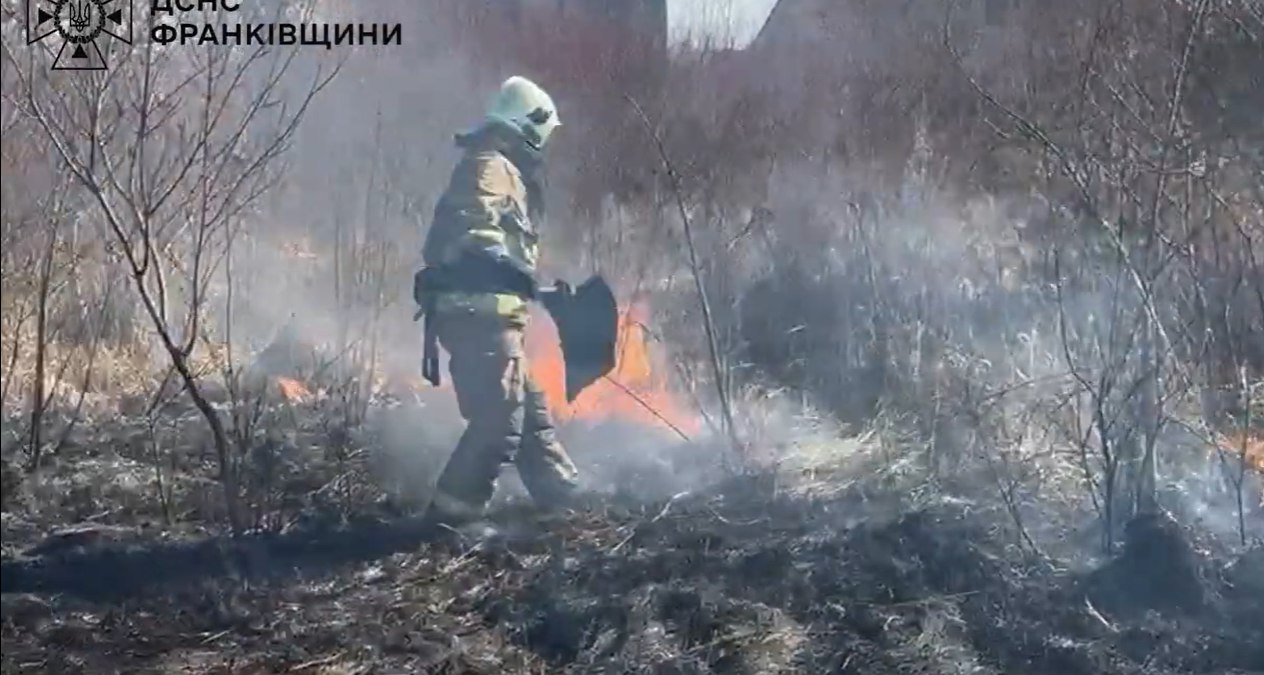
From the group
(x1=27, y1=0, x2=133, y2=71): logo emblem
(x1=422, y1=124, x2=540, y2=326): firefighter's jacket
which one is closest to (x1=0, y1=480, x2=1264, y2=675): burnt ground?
(x1=422, y1=124, x2=540, y2=326): firefighter's jacket

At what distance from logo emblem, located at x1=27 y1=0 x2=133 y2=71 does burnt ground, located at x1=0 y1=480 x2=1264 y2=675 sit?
1.30 m

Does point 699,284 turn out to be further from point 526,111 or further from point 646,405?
point 526,111

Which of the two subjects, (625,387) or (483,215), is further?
(625,387)

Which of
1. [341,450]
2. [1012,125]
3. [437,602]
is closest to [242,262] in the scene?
[341,450]

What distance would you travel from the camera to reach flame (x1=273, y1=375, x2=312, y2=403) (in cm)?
434

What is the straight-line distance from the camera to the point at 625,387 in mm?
4789

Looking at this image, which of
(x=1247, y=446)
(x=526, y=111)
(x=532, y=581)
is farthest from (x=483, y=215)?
(x=1247, y=446)

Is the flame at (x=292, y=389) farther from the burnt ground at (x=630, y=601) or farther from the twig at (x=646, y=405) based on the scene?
the twig at (x=646, y=405)

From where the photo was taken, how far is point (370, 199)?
4547mm

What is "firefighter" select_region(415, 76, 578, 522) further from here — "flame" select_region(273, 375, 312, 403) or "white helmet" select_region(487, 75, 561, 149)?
"flame" select_region(273, 375, 312, 403)

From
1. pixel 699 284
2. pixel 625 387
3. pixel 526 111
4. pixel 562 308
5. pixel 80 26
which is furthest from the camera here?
pixel 699 284

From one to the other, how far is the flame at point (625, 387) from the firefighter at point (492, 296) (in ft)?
0.26

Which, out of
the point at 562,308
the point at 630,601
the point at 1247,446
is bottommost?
the point at 630,601

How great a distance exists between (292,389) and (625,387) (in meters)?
1.08
